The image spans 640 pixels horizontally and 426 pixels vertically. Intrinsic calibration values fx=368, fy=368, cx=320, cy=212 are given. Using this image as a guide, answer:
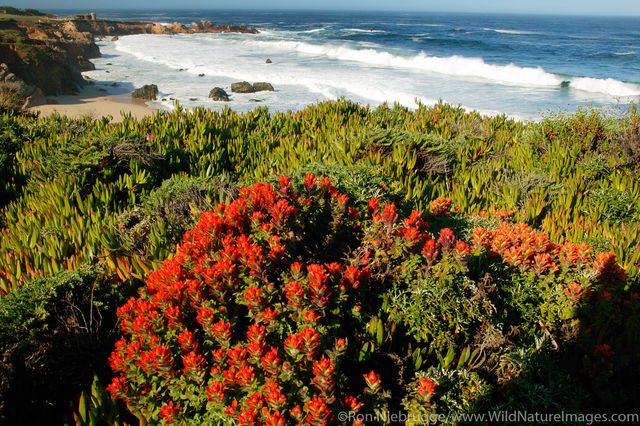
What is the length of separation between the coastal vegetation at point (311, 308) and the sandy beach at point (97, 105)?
10.6 m

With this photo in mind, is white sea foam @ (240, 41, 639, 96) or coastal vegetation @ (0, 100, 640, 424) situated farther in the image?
white sea foam @ (240, 41, 639, 96)

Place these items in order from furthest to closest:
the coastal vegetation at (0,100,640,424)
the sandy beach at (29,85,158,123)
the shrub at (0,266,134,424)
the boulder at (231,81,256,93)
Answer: the boulder at (231,81,256,93) → the sandy beach at (29,85,158,123) → the shrub at (0,266,134,424) → the coastal vegetation at (0,100,640,424)

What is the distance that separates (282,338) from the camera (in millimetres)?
1841

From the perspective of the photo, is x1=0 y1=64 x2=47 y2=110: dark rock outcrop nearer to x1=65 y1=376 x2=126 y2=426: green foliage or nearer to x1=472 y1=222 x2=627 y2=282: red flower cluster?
x1=65 y1=376 x2=126 y2=426: green foliage

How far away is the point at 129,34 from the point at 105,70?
34488 mm

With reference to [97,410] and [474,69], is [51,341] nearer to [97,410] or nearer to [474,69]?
[97,410]

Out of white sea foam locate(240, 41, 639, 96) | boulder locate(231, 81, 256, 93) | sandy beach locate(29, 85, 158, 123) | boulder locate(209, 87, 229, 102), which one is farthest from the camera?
white sea foam locate(240, 41, 639, 96)

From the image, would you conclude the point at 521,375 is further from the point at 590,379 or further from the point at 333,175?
the point at 333,175

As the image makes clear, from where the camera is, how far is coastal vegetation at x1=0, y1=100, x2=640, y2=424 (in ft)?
5.50

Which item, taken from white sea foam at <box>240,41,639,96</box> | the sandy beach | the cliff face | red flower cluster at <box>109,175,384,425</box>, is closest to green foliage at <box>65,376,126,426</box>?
red flower cluster at <box>109,175,384,425</box>

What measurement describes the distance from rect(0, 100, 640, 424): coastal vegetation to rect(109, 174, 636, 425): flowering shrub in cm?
1

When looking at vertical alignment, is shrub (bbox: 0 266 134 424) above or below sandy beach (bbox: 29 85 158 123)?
below

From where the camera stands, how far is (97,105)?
45.4ft

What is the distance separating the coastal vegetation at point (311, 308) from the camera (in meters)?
1.68
